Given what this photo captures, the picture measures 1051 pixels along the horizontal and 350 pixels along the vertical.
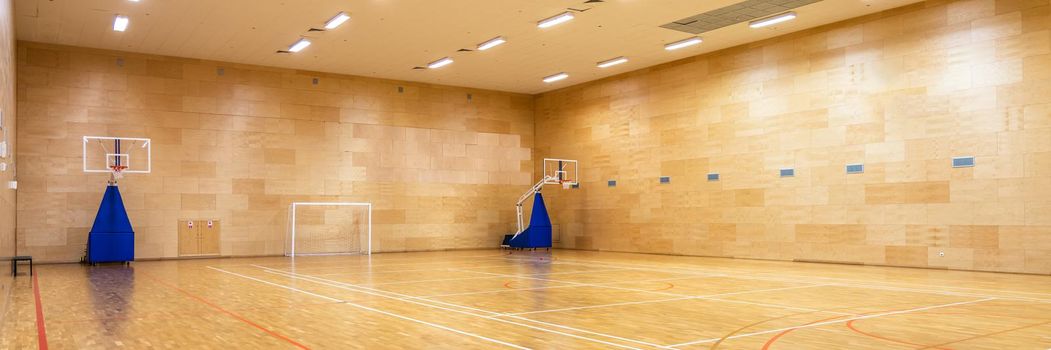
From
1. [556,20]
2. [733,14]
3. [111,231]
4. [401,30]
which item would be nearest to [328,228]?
[111,231]

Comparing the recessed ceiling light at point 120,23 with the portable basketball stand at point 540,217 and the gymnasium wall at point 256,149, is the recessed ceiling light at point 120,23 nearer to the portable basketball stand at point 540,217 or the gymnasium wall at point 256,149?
the gymnasium wall at point 256,149

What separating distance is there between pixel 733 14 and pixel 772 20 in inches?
45.5

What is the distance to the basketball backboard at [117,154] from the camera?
20.6m

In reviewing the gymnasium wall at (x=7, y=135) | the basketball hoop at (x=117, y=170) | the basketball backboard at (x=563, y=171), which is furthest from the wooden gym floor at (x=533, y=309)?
the basketball backboard at (x=563, y=171)

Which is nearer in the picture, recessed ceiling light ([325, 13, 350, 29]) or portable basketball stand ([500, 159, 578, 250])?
recessed ceiling light ([325, 13, 350, 29])

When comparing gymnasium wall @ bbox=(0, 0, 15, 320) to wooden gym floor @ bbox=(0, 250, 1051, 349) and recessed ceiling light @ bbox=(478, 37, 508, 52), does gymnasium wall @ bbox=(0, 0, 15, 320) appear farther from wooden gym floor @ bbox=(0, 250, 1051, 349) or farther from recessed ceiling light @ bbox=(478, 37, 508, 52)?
recessed ceiling light @ bbox=(478, 37, 508, 52)

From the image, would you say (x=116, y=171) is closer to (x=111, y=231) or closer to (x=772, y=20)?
(x=111, y=231)

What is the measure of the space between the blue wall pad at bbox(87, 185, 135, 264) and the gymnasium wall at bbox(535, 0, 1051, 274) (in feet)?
46.2

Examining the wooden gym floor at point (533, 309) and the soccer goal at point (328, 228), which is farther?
the soccer goal at point (328, 228)

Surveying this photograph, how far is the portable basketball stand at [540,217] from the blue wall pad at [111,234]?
11259 millimetres

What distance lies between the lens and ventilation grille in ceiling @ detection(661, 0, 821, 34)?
17.1m

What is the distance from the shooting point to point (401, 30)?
63.8 feet

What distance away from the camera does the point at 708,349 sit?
23.1 ft

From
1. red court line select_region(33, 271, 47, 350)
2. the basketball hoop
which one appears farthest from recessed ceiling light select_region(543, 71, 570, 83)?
red court line select_region(33, 271, 47, 350)
